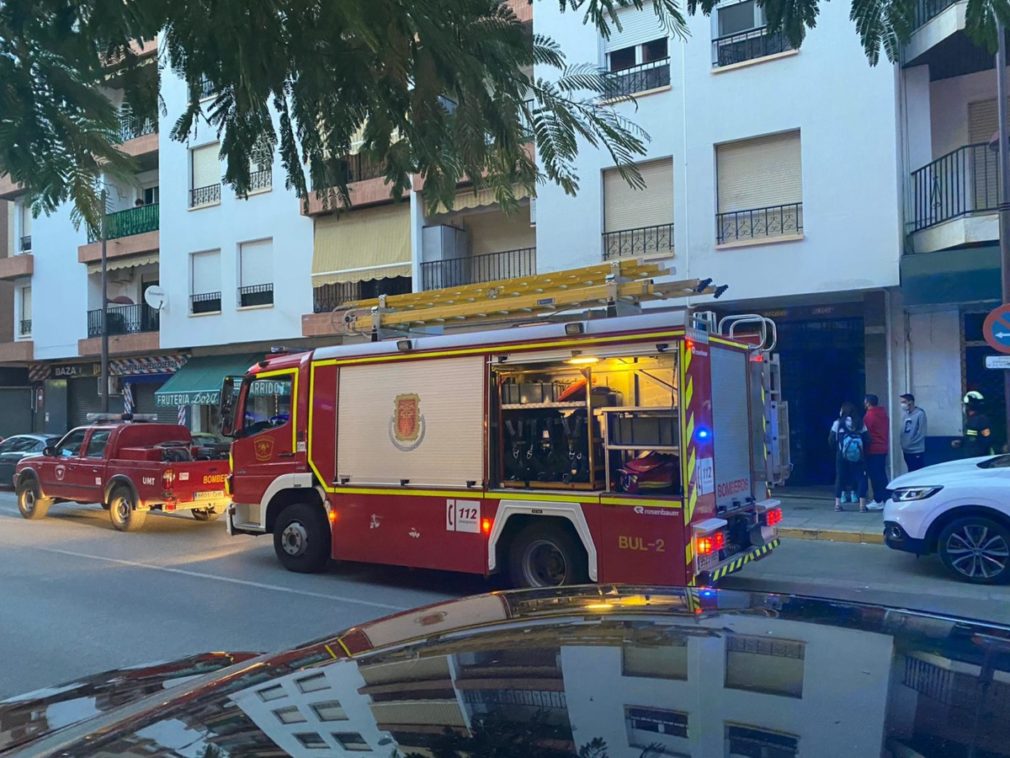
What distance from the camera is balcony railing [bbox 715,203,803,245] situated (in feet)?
47.0

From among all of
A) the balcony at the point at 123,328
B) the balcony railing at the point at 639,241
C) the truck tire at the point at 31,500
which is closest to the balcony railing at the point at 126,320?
the balcony at the point at 123,328

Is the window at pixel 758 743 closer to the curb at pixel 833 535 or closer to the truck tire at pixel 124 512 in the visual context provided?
the curb at pixel 833 535

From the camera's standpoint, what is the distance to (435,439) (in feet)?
27.8

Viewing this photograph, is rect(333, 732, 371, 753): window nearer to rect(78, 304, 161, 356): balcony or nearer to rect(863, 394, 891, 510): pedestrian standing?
rect(863, 394, 891, 510): pedestrian standing

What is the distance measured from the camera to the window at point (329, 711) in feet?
6.57

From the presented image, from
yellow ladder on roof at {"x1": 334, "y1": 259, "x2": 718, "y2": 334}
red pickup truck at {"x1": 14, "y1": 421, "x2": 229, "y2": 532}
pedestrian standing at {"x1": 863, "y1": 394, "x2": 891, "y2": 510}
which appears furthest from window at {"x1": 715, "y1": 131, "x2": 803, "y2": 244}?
red pickup truck at {"x1": 14, "y1": 421, "x2": 229, "y2": 532}

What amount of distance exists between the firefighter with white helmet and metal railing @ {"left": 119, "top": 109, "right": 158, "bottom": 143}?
12.0m

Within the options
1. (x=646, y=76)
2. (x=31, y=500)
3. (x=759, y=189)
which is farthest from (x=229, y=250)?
(x=759, y=189)

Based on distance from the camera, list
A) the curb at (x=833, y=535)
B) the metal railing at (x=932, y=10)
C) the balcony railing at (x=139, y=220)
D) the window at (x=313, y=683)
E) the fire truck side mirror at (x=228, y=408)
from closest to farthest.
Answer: the window at (x=313, y=683) < the fire truck side mirror at (x=228, y=408) < the curb at (x=833, y=535) < the metal railing at (x=932, y=10) < the balcony railing at (x=139, y=220)

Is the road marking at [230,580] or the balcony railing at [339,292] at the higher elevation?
the balcony railing at [339,292]

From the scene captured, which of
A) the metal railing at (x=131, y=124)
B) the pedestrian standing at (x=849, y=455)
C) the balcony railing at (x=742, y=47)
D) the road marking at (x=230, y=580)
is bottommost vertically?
the road marking at (x=230, y=580)

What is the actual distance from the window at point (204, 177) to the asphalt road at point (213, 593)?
13604 mm

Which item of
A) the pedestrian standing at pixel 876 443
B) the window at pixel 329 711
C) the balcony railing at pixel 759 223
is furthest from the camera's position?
the balcony railing at pixel 759 223

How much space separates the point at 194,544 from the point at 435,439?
5.63m
